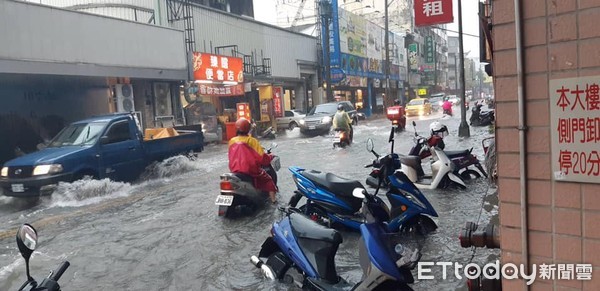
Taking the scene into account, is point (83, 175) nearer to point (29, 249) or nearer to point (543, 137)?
point (29, 249)

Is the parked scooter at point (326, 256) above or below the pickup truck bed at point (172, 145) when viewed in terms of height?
below

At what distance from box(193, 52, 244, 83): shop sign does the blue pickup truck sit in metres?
9.59

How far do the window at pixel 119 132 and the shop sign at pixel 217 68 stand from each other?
419 inches

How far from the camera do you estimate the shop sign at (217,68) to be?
21.3 m

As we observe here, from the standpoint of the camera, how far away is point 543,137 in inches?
88.5

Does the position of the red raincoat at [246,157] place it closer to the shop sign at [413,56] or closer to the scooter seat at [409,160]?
the scooter seat at [409,160]

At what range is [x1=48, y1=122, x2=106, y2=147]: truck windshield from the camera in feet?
33.3

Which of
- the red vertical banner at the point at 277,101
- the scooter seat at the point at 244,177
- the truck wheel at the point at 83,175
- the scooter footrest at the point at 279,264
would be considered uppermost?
the red vertical banner at the point at 277,101

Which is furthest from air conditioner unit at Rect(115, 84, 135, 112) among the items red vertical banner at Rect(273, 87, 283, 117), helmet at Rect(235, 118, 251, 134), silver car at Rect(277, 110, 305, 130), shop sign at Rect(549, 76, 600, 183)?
shop sign at Rect(549, 76, 600, 183)

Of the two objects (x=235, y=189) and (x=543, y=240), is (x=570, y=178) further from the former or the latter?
(x=235, y=189)

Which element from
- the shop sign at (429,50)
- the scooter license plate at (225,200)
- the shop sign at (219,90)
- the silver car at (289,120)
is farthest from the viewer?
the shop sign at (429,50)

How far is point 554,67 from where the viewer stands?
2207mm

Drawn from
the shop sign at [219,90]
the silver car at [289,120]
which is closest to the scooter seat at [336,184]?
the shop sign at [219,90]

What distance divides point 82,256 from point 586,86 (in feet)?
19.6
